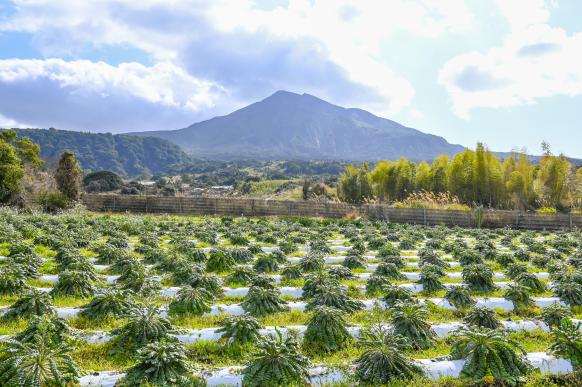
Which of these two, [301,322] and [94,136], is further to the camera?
[94,136]

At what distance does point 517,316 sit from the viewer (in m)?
7.27

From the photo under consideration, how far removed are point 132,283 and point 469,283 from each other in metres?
6.55

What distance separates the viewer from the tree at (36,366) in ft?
14.2

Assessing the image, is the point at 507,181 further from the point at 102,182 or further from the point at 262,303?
the point at 102,182

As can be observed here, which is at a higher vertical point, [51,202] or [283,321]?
[51,202]

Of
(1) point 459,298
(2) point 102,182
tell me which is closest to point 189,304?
(1) point 459,298

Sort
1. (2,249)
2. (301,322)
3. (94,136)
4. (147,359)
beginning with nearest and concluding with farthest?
(147,359) < (301,322) < (2,249) < (94,136)

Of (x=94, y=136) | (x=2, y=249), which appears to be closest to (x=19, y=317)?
(x=2, y=249)

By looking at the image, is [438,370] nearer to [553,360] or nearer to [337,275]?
[553,360]

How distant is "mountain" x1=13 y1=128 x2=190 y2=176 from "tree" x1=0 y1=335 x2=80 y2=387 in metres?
149

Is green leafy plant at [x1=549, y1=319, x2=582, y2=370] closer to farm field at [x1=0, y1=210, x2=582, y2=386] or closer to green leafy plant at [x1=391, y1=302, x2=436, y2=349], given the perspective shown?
farm field at [x1=0, y1=210, x2=582, y2=386]

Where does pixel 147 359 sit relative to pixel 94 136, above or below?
below

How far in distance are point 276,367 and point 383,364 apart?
1165mm

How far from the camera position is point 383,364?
4836mm
